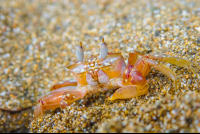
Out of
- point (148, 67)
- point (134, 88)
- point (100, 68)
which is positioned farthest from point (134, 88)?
point (100, 68)

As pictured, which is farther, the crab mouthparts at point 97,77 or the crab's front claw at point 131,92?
the crab mouthparts at point 97,77

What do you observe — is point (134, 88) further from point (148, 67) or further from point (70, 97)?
point (70, 97)

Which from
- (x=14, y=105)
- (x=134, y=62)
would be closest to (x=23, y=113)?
(x=14, y=105)

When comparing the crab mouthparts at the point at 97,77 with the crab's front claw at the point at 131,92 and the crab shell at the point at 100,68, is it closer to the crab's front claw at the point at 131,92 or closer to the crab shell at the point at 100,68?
the crab shell at the point at 100,68

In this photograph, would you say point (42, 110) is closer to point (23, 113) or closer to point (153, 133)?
point (23, 113)

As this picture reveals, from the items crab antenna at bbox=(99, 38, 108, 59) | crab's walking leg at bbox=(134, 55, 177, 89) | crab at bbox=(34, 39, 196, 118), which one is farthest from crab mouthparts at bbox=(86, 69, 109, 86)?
crab's walking leg at bbox=(134, 55, 177, 89)

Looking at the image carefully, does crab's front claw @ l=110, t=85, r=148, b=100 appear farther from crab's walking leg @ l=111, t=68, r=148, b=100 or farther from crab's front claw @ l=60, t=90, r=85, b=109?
crab's front claw @ l=60, t=90, r=85, b=109

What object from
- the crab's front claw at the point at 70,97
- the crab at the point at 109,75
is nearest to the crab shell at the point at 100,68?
the crab at the point at 109,75

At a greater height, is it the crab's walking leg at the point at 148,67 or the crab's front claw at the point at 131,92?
the crab's walking leg at the point at 148,67
